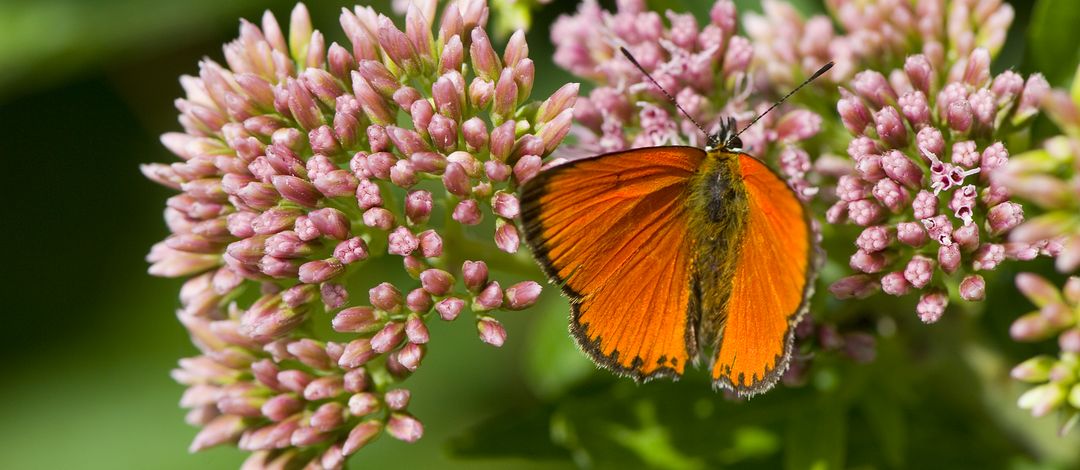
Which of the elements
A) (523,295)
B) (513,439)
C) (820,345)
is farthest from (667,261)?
(513,439)

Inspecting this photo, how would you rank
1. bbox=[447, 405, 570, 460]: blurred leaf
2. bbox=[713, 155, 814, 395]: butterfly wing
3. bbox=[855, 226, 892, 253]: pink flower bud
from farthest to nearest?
1. bbox=[447, 405, 570, 460]: blurred leaf
2. bbox=[855, 226, 892, 253]: pink flower bud
3. bbox=[713, 155, 814, 395]: butterfly wing

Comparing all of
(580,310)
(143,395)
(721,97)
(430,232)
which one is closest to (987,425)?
(721,97)

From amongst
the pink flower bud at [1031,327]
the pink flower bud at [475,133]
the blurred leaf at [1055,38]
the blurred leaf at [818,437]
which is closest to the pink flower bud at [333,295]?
the pink flower bud at [475,133]

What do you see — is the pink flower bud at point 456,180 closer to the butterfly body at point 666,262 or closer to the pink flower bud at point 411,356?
the butterfly body at point 666,262

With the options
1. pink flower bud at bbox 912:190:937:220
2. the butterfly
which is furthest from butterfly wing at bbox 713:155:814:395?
pink flower bud at bbox 912:190:937:220

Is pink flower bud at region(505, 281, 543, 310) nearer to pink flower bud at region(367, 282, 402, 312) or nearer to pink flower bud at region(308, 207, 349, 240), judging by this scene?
pink flower bud at region(367, 282, 402, 312)

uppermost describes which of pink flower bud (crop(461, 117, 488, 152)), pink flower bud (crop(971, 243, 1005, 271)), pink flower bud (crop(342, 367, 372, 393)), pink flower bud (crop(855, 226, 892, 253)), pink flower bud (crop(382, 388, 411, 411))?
pink flower bud (crop(461, 117, 488, 152))

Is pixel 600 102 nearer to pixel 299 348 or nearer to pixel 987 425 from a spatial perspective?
pixel 299 348
